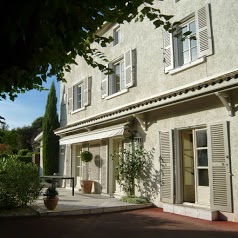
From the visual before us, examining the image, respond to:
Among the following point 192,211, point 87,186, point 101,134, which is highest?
→ point 101,134

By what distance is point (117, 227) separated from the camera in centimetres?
835

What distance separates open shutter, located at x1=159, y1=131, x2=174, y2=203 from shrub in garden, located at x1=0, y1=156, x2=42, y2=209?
4324mm

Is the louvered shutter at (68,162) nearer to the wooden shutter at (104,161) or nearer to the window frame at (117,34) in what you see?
the wooden shutter at (104,161)

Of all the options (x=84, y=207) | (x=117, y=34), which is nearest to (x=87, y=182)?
(x=84, y=207)

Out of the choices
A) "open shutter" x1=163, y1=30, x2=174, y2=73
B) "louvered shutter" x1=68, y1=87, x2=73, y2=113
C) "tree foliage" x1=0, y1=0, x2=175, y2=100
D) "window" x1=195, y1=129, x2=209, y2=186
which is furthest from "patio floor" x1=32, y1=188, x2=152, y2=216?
"louvered shutter" x1=68, y1=87, x2=73, y2=113

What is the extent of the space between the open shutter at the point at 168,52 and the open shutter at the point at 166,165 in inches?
96.4

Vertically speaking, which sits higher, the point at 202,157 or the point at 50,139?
the point at 50,139

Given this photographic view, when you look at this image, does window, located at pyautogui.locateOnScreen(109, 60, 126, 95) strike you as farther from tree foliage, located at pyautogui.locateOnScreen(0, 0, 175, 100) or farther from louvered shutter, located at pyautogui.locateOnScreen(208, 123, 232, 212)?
tree foliage, located at pyautogui.locateOnScreen(0, 0, 175, 100)

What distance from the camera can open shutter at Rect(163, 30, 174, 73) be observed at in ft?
37.1

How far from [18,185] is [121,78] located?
707cm

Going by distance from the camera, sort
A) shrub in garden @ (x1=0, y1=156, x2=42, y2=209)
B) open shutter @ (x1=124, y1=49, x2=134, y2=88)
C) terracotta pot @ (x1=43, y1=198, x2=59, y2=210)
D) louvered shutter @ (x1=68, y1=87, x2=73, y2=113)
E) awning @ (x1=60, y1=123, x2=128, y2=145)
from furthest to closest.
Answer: louvered shutter @ (x1=68, y1=87, x2=73, y2=113) < open shutter @ (x1=124, y1=49, x2=134, y2=88) < awning @ (x1=60, y1=123, x2=128, y2=145) < terracotta pot @ (x1=43, y1=198, x2=59, y2=210) < shrub in garden @ (x1=0, y1=156, x2=42, y2=209)

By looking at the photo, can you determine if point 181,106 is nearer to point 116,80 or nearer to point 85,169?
point 116,80

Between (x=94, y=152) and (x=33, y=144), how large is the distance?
109ft

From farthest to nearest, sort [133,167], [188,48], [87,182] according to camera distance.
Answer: [87,182], [133,167], [188,48]
